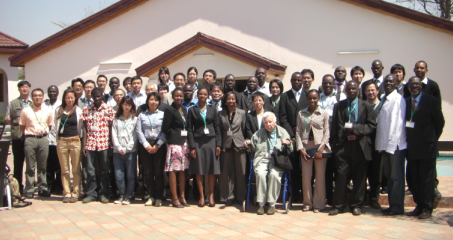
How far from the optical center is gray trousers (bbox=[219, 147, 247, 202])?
7.10 metres

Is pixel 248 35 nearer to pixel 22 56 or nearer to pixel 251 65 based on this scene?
pixel 251 65

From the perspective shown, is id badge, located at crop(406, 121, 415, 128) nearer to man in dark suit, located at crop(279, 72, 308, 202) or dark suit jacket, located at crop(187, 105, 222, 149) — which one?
man in dark suit, located at crop(279, 72, 308, 202)

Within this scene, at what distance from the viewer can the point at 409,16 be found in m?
11.5

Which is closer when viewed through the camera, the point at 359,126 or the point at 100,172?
the point at 359,126

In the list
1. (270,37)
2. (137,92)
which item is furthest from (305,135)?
(270,37)

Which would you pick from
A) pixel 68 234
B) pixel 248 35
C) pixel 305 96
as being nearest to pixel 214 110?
pixel 305 96

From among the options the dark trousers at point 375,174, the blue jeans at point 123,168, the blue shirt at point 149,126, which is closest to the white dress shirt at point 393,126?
the dark trousers at point 375,174

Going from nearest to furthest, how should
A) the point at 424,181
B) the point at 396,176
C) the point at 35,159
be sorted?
1. the point at 424,181
2. the point at 396,176
3. the point at 35,159

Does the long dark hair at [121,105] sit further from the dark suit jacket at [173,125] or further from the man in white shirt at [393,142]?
the man in white shirt at [393,142]

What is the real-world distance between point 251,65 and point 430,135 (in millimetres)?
6679

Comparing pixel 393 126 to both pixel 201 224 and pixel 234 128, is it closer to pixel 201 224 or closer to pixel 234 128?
pixel 234 128

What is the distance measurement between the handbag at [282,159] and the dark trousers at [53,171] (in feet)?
14.3

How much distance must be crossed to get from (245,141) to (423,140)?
107 inches

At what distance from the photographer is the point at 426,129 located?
609 cm
